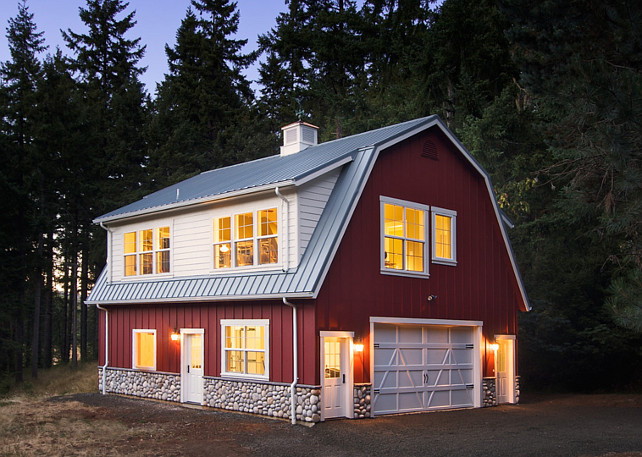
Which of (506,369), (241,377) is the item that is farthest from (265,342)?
(506,369)

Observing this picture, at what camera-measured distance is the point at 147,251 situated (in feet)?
57.4

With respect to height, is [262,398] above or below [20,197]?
below

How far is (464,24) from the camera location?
25.8 metres

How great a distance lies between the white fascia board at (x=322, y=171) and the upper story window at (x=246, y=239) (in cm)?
116

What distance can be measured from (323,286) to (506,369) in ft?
23.3

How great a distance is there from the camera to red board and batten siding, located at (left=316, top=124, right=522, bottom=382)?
45.2ft

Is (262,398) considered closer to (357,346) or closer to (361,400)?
(361,400)

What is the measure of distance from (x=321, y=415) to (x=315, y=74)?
26.1 meters

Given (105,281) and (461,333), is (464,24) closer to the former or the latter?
(461,333)

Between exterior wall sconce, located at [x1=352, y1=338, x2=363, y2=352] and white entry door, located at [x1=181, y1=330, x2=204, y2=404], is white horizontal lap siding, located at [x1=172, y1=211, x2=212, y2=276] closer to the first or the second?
white entry door, located at [x1=181, y1=330, x2=204, y2=404]

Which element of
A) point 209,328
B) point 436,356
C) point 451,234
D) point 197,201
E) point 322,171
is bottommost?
point 436,356

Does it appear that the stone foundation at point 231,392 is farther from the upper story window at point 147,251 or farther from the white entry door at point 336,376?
the upper story window at point 147,251

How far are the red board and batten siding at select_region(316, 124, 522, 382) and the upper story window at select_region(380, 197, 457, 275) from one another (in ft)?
0.56

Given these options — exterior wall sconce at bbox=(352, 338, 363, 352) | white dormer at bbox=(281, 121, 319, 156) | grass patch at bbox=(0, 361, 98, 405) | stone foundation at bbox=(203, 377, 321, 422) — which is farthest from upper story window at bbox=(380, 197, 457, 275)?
grass patch at bbox=(0, 361, 98, 405)
